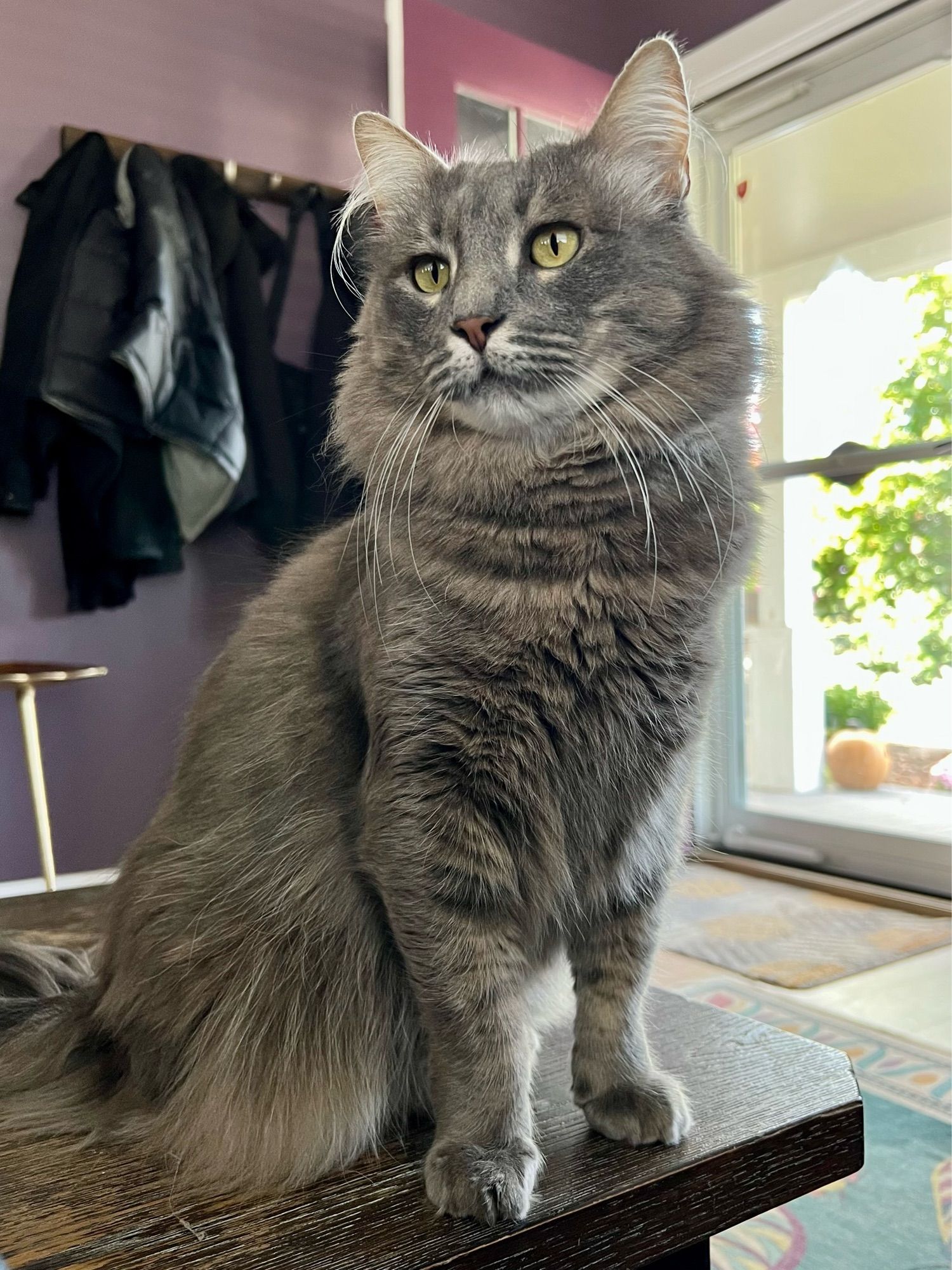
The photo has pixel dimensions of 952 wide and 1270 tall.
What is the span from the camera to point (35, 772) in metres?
2.32

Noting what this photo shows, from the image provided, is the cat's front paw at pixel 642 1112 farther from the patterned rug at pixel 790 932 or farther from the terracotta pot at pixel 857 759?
the terracotta pot at pixel 857 759

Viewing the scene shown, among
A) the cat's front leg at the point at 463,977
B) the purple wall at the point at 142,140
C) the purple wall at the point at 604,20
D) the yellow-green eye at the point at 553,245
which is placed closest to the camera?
the cat's front leg at the point at 463,977

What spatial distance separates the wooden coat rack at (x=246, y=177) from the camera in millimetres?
2674

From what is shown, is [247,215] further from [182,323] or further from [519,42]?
[519,42]

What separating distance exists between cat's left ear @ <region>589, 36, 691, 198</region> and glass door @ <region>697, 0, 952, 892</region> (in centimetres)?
229

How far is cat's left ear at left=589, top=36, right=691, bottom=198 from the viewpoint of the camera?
2.74ft

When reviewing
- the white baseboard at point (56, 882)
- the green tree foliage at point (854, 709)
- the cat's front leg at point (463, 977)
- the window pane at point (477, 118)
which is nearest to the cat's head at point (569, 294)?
the cat's front leg at point (463, 977)

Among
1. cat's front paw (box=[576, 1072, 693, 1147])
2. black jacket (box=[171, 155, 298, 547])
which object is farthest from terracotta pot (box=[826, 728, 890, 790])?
cat's front paw (box=[576, 1072, 693, 1147])

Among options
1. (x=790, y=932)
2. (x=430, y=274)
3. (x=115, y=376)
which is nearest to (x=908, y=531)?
(x=790, y=932)

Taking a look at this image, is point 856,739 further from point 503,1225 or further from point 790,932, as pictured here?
point 503,1225

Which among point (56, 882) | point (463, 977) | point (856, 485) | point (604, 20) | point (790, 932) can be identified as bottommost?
point (790, 932)

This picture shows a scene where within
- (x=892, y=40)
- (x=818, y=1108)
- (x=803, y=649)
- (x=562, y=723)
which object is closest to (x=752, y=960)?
(x=803, y=649)

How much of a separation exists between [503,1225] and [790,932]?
7.14 ft

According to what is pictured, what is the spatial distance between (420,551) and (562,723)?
18 centimetres
